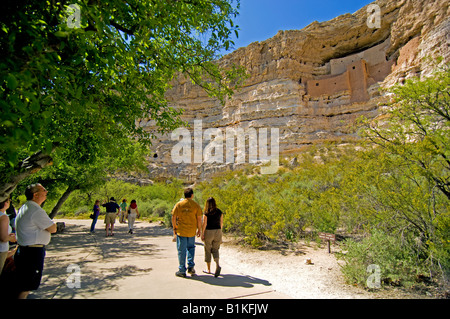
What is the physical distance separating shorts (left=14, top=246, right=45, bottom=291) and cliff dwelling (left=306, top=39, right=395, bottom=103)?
28126 millimetres

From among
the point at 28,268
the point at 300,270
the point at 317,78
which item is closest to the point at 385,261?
the point at 300,270

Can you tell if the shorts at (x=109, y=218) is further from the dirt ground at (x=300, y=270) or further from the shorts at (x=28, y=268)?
the shorts at (x=28, y=268)

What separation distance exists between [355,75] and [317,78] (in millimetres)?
4316

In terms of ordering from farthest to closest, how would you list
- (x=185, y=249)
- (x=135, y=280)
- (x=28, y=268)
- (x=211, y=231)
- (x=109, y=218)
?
1. (x=109, y=218)
2. (x=211, y=231)
3. (x=185, y=249)
4. (x=135, y=280)
5. (x=28, y=268)

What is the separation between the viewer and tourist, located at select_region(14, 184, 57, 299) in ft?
7.72

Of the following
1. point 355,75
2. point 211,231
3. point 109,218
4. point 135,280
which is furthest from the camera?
point 355,75

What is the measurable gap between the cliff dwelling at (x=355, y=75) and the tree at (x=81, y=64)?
81.5 feet

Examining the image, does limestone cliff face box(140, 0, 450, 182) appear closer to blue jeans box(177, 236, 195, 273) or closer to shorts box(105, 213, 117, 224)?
shorts box(105, 213, 117, 224)

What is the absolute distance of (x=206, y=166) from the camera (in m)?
28.0

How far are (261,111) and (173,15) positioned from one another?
24797mm

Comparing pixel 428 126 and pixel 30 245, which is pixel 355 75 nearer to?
pixel 428 126

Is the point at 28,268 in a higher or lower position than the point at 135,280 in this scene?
higher

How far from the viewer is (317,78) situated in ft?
94.0
